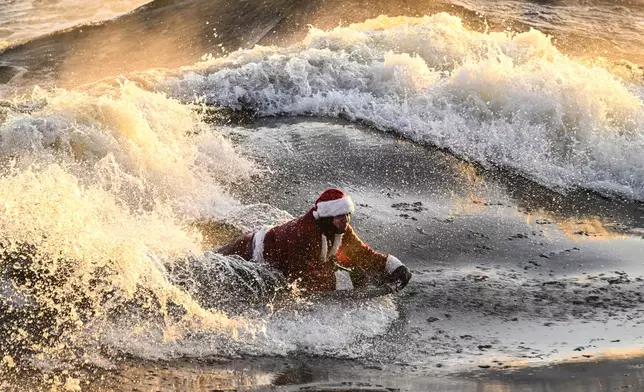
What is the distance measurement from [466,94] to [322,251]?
5999mm

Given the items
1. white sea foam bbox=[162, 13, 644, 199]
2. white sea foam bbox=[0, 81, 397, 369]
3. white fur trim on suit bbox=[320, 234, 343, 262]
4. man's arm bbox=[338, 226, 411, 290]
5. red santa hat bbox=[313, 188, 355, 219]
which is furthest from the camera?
white sea foam bbox=[162, 13, 644, 199]

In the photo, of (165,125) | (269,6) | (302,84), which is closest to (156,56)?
(269,6)

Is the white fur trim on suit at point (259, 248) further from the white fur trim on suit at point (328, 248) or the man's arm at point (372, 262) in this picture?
the man's arm at point (372, 262)

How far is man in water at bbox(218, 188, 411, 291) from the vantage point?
5.85 meters

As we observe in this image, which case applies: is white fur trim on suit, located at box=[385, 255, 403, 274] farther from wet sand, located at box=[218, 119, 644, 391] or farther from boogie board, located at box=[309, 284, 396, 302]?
wet sand, located at box=[218, 119, 644, 391]

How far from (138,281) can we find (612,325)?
3439 mm

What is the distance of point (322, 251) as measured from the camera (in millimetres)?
5980

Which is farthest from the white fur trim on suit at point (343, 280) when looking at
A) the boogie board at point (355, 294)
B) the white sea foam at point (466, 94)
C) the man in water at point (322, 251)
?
the white sea foam at point (466, 94)

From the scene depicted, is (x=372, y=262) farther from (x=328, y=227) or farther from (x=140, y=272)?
(x=140, y=272)

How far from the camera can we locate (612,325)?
6008 mm

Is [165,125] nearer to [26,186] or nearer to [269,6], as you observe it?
[26,186]

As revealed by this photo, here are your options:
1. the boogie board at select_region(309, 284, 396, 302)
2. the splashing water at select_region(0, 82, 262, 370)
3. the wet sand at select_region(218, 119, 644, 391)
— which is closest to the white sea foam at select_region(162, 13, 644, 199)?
the wet sand at select_region(218, 119, 644, 391)

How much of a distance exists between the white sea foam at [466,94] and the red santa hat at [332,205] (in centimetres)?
454

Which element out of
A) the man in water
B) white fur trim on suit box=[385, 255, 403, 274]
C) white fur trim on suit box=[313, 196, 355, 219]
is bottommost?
white fur trim on suit box=[385, 255, 403, 274]
